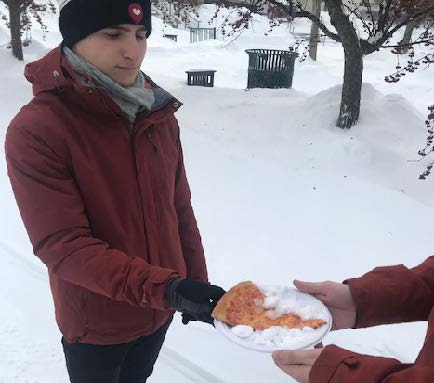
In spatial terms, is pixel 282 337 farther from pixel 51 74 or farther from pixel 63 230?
pixel 51 74

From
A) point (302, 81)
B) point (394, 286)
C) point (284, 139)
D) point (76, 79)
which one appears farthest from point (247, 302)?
point (302, 81)

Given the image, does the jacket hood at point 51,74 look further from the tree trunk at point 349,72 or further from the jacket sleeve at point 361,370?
the tree trunk at point 349,72

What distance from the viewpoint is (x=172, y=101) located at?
74.4 inches

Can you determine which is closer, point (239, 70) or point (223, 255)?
point (223, 255)

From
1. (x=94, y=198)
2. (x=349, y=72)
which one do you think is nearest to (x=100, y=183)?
(x=94, y=198)

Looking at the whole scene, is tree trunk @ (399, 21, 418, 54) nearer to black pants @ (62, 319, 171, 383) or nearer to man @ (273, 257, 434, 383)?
man @ (273, 257, 434, 383)

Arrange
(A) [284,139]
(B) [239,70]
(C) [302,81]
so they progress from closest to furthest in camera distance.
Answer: (A) [284,139] < (C) [302,81] < (B) [239,70]

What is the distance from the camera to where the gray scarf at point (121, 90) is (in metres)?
1.62

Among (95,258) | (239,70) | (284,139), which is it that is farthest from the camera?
(239,70)

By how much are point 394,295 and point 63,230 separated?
1.13m

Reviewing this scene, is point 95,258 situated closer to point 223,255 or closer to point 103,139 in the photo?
point 103,139

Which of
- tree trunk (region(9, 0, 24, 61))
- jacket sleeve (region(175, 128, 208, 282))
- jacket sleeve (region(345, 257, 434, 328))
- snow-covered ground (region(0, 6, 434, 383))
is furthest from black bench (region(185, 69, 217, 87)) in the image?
jacket sleeve (region(345, 257, 434, 328))

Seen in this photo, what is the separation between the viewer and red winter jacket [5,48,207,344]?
1547mm

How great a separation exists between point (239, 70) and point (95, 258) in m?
16.0
